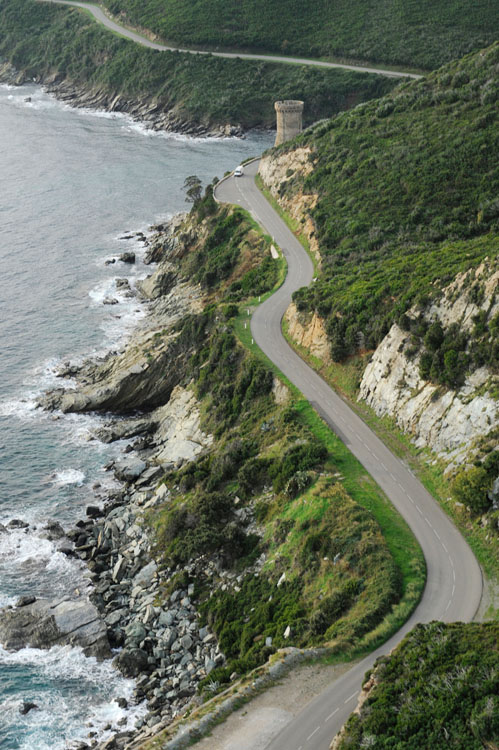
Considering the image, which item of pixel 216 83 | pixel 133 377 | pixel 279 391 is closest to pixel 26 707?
pixel 279 391

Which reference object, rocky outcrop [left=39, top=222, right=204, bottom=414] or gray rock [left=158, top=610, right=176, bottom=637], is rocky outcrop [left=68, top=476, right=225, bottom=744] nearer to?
gray rock [left=158, top=610, right=176, bottom=637]

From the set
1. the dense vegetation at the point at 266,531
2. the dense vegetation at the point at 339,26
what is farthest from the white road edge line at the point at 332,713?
the dense vegetation at the point at 339,26

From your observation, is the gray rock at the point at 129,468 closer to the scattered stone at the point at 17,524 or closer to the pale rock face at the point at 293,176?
the scattered stone at the point at 17,524

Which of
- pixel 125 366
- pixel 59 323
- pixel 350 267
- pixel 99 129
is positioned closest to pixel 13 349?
pixel 59 323

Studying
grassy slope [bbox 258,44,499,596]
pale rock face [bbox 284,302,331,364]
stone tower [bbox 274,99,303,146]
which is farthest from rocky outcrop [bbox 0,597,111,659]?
stone tower [bbox 274,99,303,146]

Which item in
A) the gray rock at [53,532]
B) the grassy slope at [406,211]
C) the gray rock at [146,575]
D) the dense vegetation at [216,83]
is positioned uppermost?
the dense vegetation at [216,83]

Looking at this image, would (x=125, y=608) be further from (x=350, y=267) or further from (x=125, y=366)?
(x=350, y=267)
